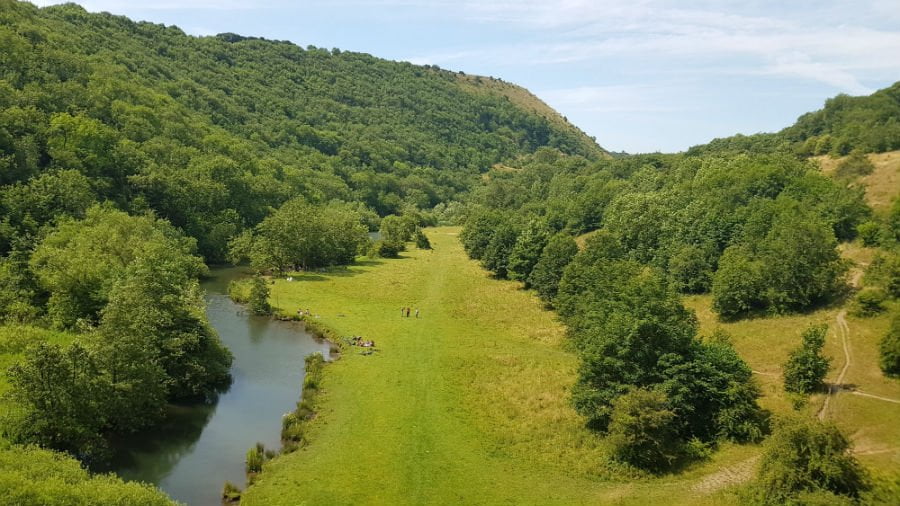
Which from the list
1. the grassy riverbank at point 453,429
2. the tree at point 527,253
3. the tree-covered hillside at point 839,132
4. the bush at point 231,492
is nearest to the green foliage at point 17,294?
the grassy riverbank at point 453,429

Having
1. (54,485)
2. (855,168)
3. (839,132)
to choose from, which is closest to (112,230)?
(54,485)

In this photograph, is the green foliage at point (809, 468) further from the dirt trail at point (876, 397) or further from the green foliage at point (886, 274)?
the green foliage at point (886, 274)

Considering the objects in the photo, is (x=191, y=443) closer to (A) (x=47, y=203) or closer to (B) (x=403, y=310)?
(B) (x=403, y=310)

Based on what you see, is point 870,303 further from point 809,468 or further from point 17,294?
point 17,294

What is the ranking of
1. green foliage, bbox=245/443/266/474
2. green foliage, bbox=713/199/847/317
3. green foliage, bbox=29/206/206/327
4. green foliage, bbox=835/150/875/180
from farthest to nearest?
green foliage, bbox=835/150/875/180 → green foliage, bbox=713/199/847/317 → green foliage, bbox=29/206/206/327 → green foliage, bbox=245/443/266/474

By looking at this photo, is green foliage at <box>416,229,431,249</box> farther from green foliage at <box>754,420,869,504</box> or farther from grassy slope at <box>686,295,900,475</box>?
green foliage at <box>754,420,869,504</box>

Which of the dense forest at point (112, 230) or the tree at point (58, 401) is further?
the dense forest at point (112, 230)

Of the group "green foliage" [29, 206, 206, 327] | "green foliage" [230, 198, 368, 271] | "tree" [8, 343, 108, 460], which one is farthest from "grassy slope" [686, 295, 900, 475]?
"green foliage" [230, 198, 368, 271]
